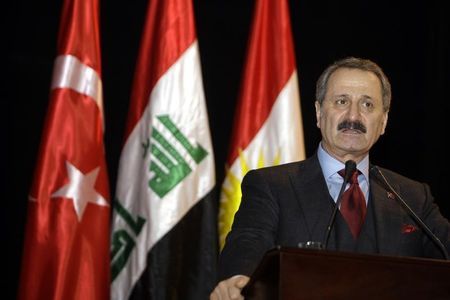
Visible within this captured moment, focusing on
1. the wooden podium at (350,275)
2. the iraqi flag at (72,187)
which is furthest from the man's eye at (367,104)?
the iraqi flag at (72,187)

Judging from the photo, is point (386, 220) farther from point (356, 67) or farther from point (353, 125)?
point (356, 67)

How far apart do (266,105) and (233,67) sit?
1.70 ft

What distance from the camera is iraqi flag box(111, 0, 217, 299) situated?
446 centimetres

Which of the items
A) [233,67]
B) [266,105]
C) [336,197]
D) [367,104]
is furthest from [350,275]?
[233,67]

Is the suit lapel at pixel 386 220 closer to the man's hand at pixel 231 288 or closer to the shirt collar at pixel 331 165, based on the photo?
the shirt collar at pixel 331 165

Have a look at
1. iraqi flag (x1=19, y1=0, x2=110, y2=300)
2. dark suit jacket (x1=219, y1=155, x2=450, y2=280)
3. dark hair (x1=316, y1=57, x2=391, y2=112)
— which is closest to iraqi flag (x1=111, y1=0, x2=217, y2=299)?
iraqi flag (x1=19, y1=0, x2=110, y2=300)

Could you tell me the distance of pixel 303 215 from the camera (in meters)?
2.69

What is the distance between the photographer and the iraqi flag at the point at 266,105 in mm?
4648

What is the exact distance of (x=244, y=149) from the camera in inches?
183

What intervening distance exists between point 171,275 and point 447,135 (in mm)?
1995

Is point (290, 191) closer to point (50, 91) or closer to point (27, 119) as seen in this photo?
point (50, 91)

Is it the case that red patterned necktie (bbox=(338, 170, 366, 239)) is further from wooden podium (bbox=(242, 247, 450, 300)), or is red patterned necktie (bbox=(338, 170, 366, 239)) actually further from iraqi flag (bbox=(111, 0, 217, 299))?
iraqi flag (bbox=(111, 0, 217, 299))

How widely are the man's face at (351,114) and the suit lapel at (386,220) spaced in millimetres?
181

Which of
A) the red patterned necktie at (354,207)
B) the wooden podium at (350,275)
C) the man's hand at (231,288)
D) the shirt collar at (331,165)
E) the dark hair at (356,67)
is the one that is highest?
the dark hair at (356,67)
